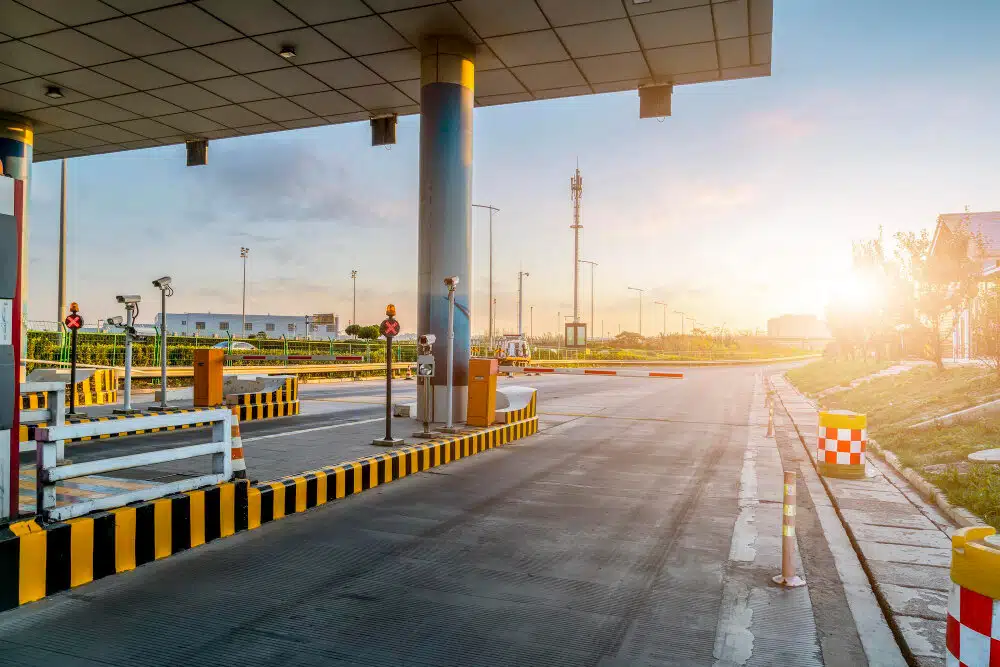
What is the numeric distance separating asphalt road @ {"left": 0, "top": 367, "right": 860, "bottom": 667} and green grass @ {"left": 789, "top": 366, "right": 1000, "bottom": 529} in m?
2.38

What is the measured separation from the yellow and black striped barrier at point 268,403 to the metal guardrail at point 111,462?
27.9ft

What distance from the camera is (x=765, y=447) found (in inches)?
494

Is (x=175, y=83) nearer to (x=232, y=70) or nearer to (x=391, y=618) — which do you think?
(x=232, y=70)

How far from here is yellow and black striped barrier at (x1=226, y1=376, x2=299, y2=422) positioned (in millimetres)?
14719

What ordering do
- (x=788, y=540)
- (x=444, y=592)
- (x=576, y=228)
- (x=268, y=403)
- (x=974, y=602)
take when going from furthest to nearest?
(x=576, y=228) → (x=268, y=403) → (x=788, y=540) → (x=444, y=592) → (x=974, y=602)

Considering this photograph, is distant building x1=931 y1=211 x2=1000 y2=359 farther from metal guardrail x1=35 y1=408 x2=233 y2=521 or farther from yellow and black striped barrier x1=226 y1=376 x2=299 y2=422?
metal guardrail x1=35 y1=408 x2=233 y2=521

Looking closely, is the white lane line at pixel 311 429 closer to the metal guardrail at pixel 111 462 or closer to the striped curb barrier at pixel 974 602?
the metal guardrail at pixel 111 462

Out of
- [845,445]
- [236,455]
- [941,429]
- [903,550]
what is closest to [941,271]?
[941,429]

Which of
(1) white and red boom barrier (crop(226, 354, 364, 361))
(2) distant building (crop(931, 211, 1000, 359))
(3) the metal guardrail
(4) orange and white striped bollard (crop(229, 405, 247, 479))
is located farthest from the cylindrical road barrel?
(1) white and red boom barrier (crop(226, 354, 364, 361))

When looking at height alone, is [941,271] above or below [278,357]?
above

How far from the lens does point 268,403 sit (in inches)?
598

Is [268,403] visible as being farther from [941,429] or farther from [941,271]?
[941,271]

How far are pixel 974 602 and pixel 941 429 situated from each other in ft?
35.7

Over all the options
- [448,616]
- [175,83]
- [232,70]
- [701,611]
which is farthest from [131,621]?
[175,83]
